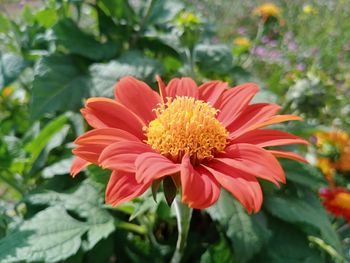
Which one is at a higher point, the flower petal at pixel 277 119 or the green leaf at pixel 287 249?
the flower petal at pixel 277 119

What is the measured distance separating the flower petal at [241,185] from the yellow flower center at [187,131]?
0.06m

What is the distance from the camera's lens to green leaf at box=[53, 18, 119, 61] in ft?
4.46

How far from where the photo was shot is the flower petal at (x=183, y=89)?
0.92 metres

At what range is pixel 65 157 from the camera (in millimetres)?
1226

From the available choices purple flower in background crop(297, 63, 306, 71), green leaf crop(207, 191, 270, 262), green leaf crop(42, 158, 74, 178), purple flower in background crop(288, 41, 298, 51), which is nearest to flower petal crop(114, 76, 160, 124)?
green leaf crop(207, 191, 270, 262)

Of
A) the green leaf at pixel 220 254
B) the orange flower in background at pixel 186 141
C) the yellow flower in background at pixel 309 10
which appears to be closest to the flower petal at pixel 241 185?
the orange flower in background at pixel 186 141

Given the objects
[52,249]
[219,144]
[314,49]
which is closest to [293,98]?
[219,144]

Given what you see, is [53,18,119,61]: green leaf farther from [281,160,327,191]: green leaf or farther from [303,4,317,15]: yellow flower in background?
[303,4,317,15]: yellow flower in background

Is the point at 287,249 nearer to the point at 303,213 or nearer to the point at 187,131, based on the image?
the point at 303,213

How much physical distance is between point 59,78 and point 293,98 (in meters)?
0.66

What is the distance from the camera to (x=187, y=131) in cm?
80

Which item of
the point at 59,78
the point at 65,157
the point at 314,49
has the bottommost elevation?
the point at 314,49

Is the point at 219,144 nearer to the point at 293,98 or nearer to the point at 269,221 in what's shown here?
Answer: the point at 269,221

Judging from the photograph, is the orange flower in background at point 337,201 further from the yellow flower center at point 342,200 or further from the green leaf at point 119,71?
the green leaf at point 119,71
